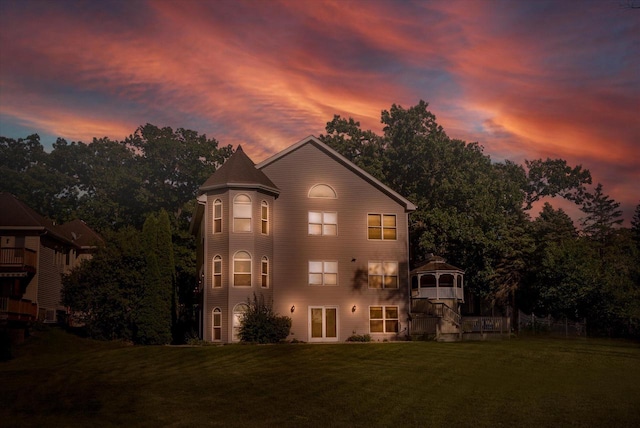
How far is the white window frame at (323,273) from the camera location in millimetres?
42656

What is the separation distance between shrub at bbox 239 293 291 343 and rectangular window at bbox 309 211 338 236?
5442 millimetres

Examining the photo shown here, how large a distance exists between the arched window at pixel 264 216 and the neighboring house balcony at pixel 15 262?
14.5 m

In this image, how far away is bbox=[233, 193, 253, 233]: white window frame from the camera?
132 ft

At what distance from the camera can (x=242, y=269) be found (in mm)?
39781

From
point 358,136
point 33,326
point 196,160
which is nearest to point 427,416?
point 33,326

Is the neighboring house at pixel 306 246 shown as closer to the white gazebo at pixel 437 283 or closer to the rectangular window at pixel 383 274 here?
the rectangular window at pixel 383 274

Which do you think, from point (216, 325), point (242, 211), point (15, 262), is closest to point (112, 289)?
point (216, 325)

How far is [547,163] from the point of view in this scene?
234ft

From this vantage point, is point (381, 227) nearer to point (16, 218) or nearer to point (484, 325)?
point (484, 325)

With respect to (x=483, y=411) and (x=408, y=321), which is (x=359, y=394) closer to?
(x=483, y=411)

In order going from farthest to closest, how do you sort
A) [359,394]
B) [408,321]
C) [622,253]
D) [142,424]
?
[622,253] → [408,321] → [359,394] → [142,424]

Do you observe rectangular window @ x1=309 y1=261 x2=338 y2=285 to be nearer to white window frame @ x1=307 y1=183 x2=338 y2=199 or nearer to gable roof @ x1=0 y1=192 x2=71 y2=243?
white window frame @ x1=307 y1=183 x2=338 y2=199

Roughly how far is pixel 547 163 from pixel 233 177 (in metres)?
40.8

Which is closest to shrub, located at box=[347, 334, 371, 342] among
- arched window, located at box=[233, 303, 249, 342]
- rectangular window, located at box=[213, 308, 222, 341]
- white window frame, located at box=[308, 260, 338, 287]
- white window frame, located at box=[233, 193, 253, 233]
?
white window frame, located at box=[308, 260, 338, 287]
